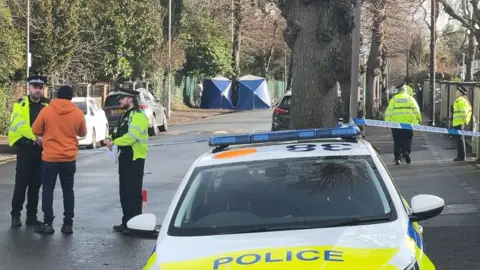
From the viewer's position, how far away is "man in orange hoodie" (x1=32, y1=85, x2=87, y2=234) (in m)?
9.20

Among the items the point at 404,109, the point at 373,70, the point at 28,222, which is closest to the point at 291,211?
the point at 28,222

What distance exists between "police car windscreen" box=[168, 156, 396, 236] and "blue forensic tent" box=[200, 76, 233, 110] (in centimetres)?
4810

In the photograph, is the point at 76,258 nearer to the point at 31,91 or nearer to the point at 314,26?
the point at 31,91

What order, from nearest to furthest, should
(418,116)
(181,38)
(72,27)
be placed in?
(418,116), (72,27), (181,38)

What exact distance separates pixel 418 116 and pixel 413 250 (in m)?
13.0

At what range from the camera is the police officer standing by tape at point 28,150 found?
32.1ft

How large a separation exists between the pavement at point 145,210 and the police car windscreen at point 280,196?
2.75 meters

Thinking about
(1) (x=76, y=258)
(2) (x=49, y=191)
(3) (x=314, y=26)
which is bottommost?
(1) (x=76, y=258)

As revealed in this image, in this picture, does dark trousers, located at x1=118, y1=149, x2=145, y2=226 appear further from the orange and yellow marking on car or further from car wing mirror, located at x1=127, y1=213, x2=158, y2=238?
car wing mirror, located at x1=127, y1=213, x2=158, y2=238

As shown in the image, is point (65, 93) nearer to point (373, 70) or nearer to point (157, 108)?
point (157, 108)

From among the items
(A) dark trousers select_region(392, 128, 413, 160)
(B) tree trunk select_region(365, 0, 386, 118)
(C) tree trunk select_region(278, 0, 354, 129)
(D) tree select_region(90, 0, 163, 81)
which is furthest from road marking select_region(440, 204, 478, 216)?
(D) tree select_region(90, 0, 163, 81)

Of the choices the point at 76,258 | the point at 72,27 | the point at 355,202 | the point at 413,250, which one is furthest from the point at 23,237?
the point at 72,27

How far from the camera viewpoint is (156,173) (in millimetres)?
15773

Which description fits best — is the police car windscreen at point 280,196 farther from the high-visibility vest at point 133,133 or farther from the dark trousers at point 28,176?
the dark trousers at point 28,176
